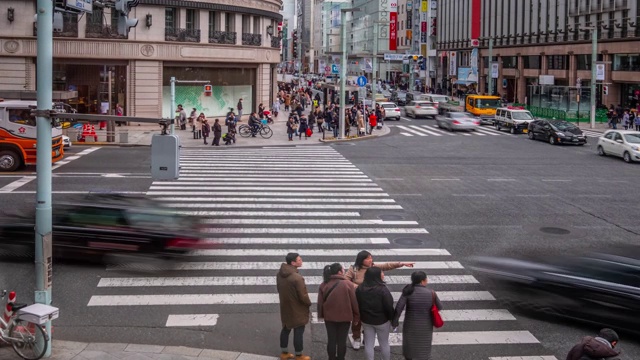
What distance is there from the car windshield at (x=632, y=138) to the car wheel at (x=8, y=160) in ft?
87.0

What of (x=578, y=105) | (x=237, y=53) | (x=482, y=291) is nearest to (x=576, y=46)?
(x=578, y=105)

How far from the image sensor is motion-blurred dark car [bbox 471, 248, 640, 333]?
34.8 feet

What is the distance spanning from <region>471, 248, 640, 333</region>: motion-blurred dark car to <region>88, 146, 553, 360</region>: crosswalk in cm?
49

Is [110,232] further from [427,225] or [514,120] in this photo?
[514,120]

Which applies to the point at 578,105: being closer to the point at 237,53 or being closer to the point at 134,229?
the point at 237,53

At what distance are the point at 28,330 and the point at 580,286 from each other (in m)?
8.08

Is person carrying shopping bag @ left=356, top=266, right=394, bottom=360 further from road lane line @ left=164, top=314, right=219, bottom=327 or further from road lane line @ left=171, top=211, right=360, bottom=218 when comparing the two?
road lane line @ left=171, top=211, right=360, bottom=218

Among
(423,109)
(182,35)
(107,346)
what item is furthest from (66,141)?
(423,109)

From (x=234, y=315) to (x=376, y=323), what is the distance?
3.30 m

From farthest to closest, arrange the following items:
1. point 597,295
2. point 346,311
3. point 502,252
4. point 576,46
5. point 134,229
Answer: point 576,46
point 502,252
point 134,229
point 597,295
point 346,311

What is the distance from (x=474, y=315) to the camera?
11906 mm

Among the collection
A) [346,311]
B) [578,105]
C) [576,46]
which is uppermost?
[576,46]

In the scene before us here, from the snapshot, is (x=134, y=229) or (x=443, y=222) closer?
(x=134, y=229)

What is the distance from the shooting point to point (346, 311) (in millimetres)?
9219
